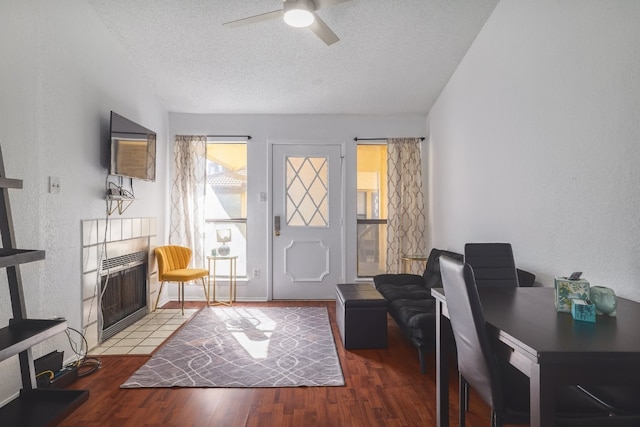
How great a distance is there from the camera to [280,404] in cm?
217

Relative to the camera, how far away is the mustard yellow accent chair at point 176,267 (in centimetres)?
397

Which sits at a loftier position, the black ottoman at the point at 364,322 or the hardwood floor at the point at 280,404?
the black ottoman at the point at 364,322

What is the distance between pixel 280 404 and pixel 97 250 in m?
2.08

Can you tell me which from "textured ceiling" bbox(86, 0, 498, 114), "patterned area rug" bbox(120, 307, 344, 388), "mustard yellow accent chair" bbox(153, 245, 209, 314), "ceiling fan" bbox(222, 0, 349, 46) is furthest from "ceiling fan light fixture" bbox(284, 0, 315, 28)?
"mustard yellow accent chair" bbox(153, 245, 209, 314)

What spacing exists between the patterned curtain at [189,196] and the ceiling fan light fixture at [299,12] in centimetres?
259

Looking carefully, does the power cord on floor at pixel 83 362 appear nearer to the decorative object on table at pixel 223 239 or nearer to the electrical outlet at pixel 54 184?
the electrical outlet at pixel 54 184

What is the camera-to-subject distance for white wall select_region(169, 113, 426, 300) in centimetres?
478

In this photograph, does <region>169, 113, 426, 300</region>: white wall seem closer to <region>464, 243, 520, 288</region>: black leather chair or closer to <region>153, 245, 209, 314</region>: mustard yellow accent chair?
<region>153, 245, 209, 314</region>: mustard yellow accent chair

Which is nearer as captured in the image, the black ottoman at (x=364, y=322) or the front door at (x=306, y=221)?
the black ottoman at (x=364, y=322)

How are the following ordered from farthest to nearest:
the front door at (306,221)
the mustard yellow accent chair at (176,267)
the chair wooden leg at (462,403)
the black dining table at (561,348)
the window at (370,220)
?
1. the window at (370,220)
2. the front door at (306,221)
3. the mustard yellow accent chair at (176,267)
4. the chair wooden leg at (462,403)
5. the black dining table at (561,348)

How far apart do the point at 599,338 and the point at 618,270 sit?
0.88 meters

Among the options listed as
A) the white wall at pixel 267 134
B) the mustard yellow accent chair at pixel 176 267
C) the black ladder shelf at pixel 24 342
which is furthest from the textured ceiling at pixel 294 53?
the black ladder shelf at pixel 24 342

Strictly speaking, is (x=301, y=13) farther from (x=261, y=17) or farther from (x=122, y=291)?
(x=122, y=291)

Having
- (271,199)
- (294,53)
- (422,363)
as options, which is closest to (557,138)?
(422,363)
